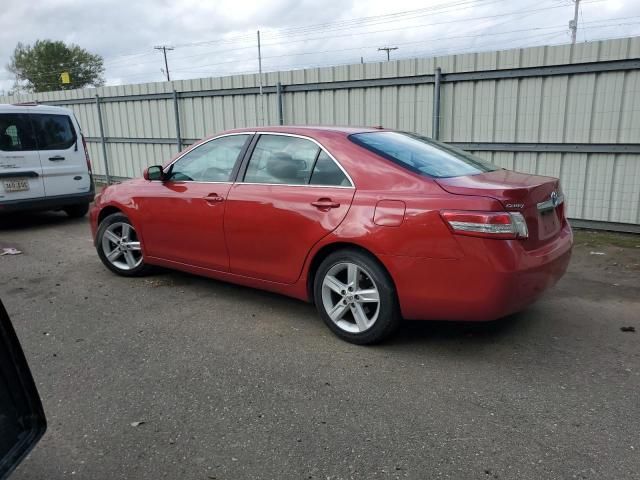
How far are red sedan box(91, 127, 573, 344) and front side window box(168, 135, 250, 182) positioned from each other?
0.01 meters

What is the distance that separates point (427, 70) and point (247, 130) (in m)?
4.51

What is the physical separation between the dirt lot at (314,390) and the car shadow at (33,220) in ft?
13.5

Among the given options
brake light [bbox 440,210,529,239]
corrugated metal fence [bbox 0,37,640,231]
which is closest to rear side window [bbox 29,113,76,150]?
corrugated metal fence [bbox 0,37,640,231]

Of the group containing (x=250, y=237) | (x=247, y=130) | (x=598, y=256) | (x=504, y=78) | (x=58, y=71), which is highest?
(x=58, y=71)

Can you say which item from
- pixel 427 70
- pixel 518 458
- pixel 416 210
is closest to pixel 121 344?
pixel 416 210

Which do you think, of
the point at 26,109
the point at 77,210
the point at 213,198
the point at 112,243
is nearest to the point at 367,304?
the point at 213,198

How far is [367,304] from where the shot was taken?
3.85 meters

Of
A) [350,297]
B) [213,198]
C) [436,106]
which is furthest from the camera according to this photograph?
[436,106]

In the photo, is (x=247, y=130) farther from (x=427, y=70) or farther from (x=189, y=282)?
(x=427, y=70)

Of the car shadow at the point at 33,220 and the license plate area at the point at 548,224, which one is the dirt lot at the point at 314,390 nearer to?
the license plate area at the point at 548,224

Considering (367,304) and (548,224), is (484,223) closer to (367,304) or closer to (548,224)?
(548,224)

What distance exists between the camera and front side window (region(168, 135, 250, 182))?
4.61 meters

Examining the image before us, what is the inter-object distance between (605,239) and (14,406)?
702 cm

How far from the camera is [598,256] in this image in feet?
20.4
